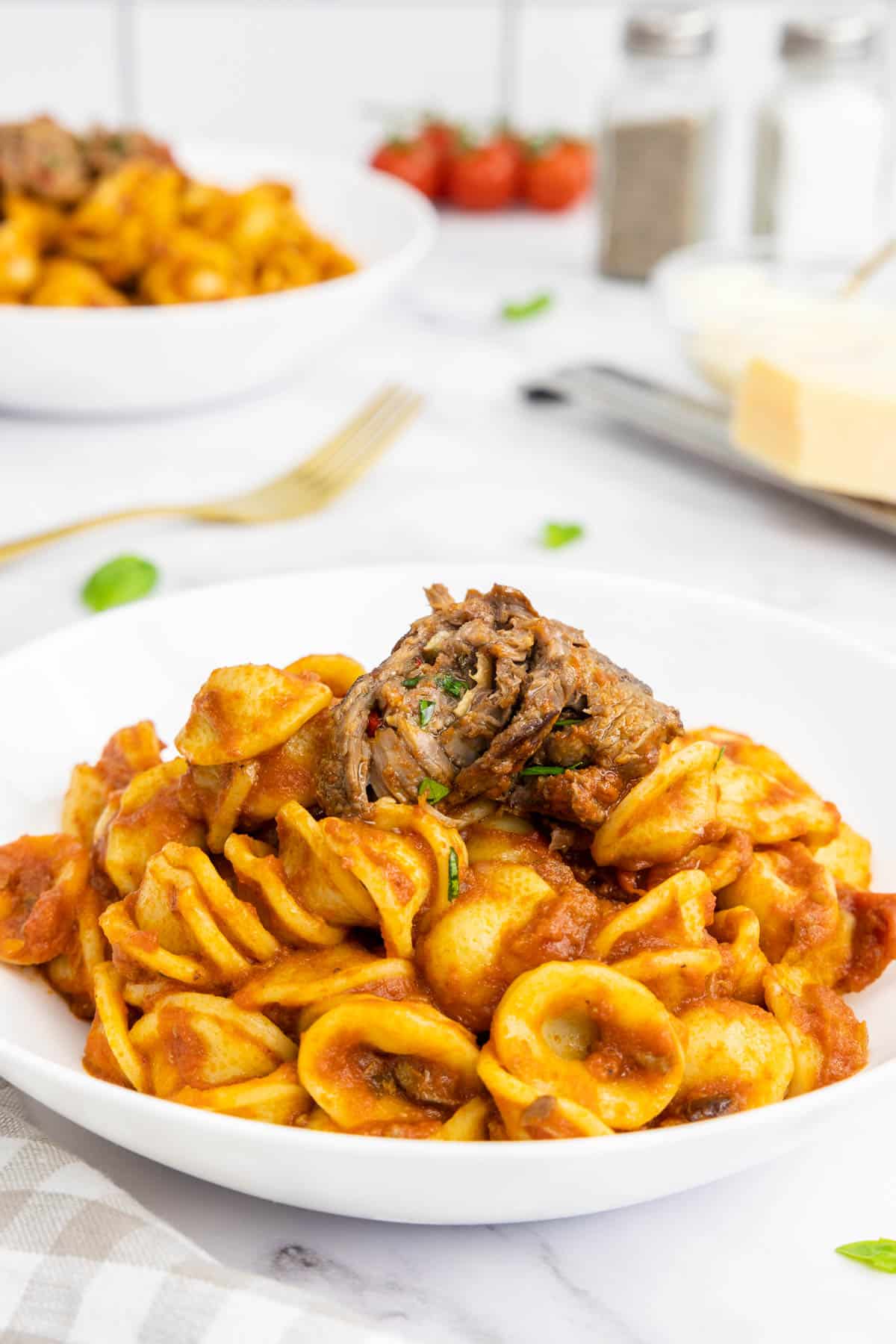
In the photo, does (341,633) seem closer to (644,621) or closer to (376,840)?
(644,621)

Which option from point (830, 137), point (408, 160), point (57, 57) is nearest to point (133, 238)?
point (830, 137)

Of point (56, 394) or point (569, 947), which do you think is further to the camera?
point (56, 394)

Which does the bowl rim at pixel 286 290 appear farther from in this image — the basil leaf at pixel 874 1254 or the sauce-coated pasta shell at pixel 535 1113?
the basil leaf at pixel 874 1254

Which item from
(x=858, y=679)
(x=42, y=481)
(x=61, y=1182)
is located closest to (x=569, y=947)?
(x=61, y=1182)

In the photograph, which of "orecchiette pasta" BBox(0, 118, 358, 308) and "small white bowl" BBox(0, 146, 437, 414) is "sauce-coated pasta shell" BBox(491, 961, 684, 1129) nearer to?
"small white bowl" BBox(0, 146, 437, 414)

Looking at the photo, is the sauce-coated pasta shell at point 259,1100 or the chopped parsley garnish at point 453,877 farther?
the chopped parsley garnish at point 453,877

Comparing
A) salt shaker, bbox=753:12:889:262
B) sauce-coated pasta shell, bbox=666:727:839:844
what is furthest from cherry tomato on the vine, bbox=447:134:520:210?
sauce-coated pasta shell, bbox=666:727:839:844

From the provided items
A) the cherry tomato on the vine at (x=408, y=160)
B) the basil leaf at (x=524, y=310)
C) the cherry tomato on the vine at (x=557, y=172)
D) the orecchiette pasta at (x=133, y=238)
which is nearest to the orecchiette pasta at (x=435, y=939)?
the orecchiette pasta at (x=133, y=238)
